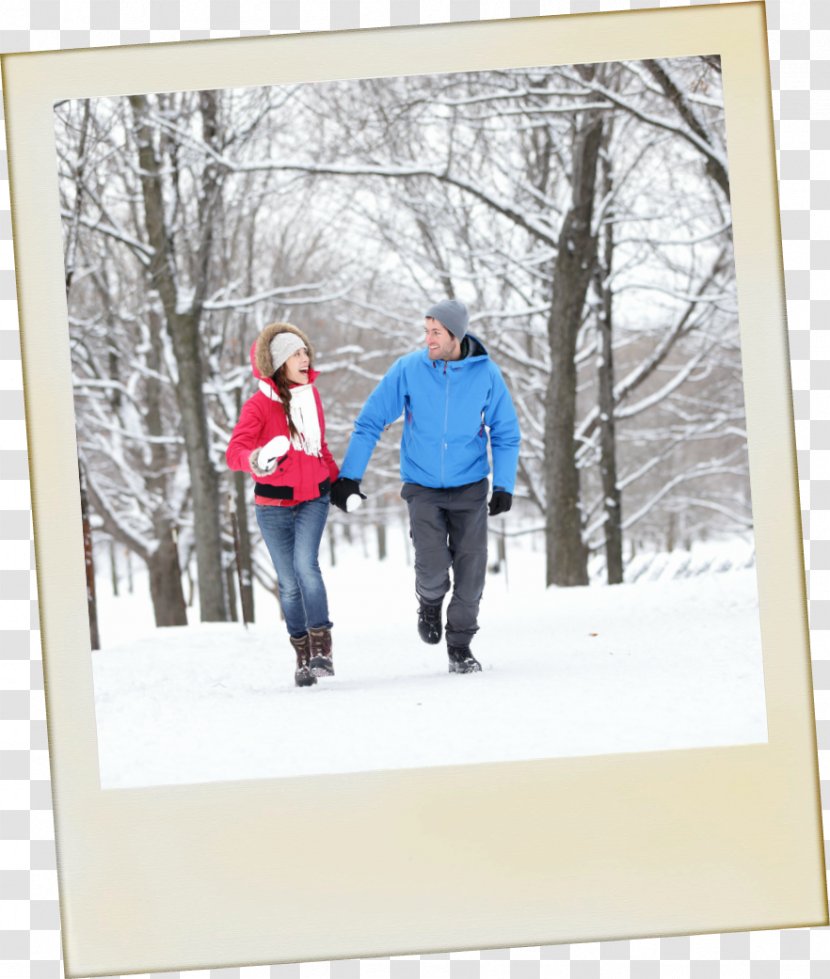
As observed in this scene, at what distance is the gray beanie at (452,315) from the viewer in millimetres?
4383

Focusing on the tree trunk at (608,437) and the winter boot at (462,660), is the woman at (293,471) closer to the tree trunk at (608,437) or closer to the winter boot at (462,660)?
the winter boot at (462,660)

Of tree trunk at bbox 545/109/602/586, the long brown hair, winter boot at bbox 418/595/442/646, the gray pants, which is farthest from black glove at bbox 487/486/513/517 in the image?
tree trunk at bbox 545/109/602/586

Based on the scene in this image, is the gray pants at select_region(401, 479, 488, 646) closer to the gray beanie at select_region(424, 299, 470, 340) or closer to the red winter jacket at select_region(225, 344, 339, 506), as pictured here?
the red winter jacket at select_region(225, 344, 339, 506)

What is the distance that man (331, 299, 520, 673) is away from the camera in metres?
4.44

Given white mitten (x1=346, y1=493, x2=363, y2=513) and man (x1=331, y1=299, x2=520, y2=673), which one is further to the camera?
man (x1=331, y1=299, x2=520, y2=673)

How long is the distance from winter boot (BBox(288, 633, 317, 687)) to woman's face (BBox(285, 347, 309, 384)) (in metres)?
1.05

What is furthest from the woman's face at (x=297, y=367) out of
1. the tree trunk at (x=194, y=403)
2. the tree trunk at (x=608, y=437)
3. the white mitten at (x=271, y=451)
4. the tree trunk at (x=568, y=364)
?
the tree trunk at (x=608, y=437)

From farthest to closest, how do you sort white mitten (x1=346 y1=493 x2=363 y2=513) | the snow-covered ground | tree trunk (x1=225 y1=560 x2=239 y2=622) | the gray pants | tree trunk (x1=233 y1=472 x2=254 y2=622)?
tree trunk (x1=225 y1=560 x2=239 y2=622)
tree trunk (x1=233 y1=472 x2=254 y2=622)
the gray pants
white mitten (x1=346 y1=493 x2=363 y2=513)
the snow-covered ground

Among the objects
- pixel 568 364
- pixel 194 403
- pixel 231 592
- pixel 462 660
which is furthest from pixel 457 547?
pixel 231 592

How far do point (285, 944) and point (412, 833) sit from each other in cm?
55

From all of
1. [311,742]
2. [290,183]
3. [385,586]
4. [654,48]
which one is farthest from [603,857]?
[290,183]

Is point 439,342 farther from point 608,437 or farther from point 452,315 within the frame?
point 608,437

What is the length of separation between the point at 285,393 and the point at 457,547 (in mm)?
957

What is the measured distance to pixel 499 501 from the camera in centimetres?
448
